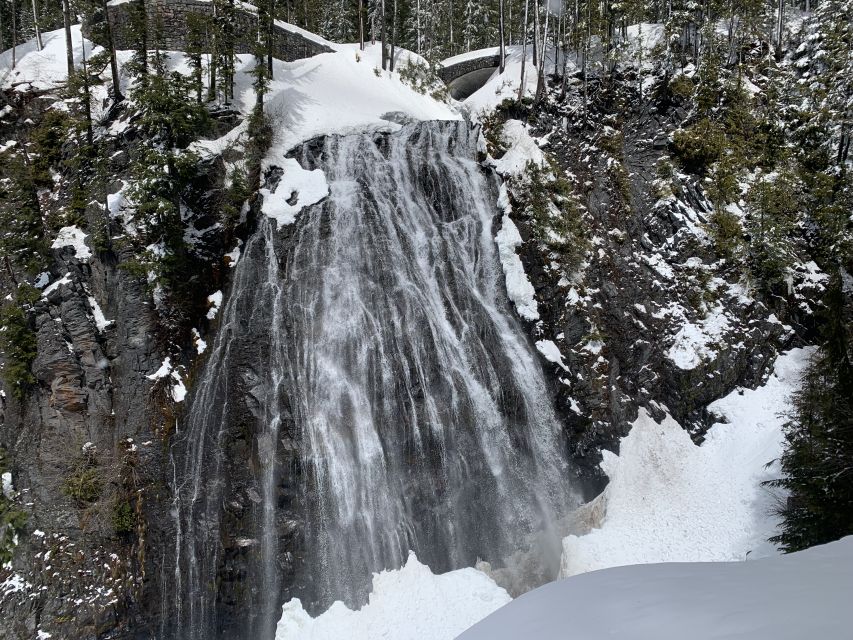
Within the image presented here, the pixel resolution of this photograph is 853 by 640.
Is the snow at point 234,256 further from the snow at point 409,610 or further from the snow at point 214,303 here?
Result: the snow at point 409,610

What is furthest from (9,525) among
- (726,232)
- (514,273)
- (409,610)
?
(726,232)

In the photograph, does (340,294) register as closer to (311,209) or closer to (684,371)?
(311,209)

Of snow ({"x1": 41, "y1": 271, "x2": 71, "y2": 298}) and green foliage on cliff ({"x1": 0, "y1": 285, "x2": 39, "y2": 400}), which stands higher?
snow ({"x1": 41, "y1": 271, "x2": 71, "y2": 298})

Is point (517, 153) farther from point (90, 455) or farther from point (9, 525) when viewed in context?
point (9, 525)

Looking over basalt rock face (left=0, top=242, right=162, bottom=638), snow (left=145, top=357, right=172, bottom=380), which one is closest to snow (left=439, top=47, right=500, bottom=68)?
basalt rock face (left=0, top=242, right=162, bottom=638)

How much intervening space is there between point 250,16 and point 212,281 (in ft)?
55.1

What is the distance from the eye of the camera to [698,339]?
18562 millimetres

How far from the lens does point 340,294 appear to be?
16656 millimetres

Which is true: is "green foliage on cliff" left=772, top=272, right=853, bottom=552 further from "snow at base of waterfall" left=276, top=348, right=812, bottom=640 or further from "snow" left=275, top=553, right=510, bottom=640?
"snow" left=275, top=553, right=510, bottom=640

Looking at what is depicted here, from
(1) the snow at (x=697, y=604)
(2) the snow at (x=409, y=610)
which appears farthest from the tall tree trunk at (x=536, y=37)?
(1) the snow at (x=697, y=604)

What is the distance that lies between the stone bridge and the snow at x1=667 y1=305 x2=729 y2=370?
2407cm

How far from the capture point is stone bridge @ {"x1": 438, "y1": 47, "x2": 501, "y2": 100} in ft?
114

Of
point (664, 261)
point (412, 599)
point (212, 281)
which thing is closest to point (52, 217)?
point (212, 281)

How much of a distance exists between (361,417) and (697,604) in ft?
40.5
